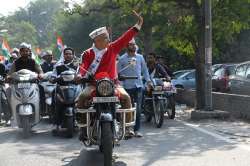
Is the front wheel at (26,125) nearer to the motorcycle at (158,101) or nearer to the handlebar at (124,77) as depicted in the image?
the handlebar at (124,77)

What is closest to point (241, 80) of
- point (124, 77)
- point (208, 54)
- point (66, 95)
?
point (208, 54)

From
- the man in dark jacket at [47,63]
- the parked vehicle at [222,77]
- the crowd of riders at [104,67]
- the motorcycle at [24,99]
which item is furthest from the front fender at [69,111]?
the parked vehicle at [222,77]

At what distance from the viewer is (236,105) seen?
48.0 ft

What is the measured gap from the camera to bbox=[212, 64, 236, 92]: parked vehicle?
22444 mm

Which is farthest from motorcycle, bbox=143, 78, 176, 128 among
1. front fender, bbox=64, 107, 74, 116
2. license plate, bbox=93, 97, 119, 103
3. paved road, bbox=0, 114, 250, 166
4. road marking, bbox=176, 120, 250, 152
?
license plate, bbox=93, 97, 119, 103

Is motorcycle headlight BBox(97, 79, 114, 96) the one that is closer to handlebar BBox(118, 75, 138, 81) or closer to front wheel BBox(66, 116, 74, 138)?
handlebar BBox(118, 75, 138, 81)

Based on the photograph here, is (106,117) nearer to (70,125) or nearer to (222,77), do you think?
(70,125)

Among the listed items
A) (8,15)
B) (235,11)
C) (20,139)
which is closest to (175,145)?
(20,139)

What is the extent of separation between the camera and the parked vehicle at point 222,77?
2244 centimetres

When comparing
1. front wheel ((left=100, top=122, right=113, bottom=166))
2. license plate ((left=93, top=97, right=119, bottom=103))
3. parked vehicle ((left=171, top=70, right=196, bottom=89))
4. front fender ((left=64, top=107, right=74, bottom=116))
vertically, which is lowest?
front wheel ((left=100, top=122, right=113, bottom=166))

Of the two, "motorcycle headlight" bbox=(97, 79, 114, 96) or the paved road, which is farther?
the paved road

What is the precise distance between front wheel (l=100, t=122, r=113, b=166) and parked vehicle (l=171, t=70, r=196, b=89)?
21.1 metres

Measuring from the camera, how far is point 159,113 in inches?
507

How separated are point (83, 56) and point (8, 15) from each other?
132 meters
